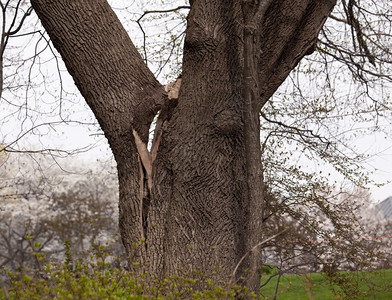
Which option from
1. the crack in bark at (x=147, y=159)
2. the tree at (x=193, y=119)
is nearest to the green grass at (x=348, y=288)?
the tree at (x=193, y=119)

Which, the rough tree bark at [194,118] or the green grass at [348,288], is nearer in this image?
the rough tree bark at [194,118]

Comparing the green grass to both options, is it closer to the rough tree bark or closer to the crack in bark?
the rough tree bark

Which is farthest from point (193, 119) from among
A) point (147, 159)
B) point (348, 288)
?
point (348, 288)

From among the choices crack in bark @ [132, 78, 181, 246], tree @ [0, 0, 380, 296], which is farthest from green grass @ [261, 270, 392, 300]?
crack in bark @ [132, 78, 181, 246]

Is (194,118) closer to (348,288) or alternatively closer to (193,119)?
(193,119)

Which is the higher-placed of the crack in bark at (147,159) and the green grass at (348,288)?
the crack in bark at (147,159)

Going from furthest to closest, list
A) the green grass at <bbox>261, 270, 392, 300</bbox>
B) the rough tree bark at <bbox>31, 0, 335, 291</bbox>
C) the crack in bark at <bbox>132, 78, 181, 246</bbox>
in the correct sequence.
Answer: the green grass at <bbox>261, 270, 392, 300</bbox>
the crack in bark at <bbox>132, 78, 181, 246</bbox>
the rough tree bark at <bbox>31, 0, 335, 291</bbox>

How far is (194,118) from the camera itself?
3502mm

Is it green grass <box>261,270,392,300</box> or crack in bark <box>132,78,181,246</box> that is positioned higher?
crack in bark <box>132,78,181,246</box>

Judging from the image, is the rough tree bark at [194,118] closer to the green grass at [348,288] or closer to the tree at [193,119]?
the tree at [193,119]

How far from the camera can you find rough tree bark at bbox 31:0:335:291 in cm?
330

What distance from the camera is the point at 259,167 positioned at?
3.29 metres

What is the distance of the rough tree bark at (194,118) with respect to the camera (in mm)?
3303

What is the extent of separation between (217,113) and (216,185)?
1.81 ft
